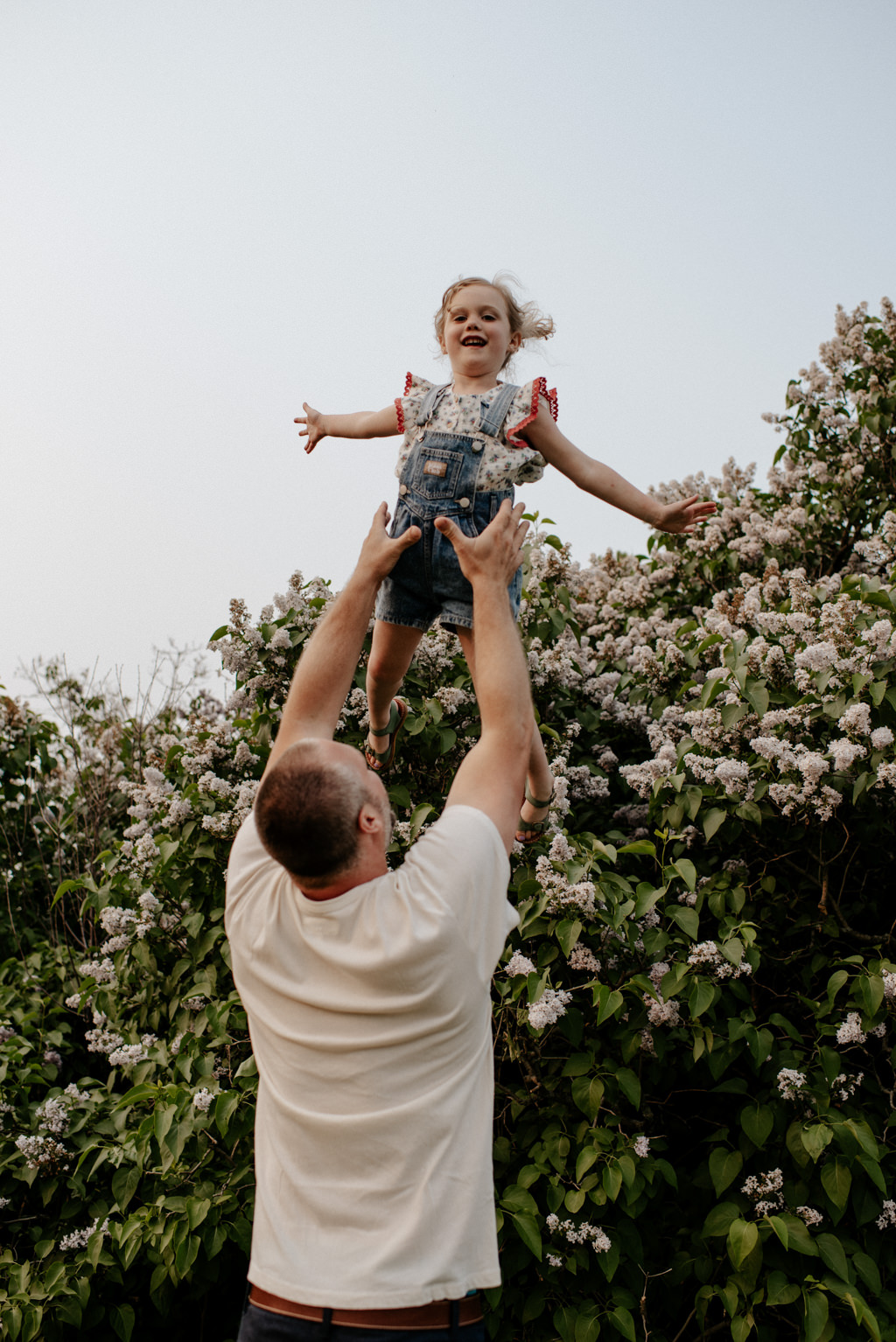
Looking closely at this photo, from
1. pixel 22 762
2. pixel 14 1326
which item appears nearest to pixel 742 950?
pixel 14 1326

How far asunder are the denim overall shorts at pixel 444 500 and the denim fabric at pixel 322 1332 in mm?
1707

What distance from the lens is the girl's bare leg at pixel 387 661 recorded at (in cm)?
322

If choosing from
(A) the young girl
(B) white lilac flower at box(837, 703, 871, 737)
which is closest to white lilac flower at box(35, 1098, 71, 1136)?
(A) the young girl

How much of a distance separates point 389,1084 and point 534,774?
152 centimetres

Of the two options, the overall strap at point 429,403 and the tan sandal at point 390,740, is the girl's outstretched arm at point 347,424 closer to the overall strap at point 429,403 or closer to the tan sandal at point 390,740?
the overall strap at point 429,403

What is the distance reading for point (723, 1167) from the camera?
3.76 m

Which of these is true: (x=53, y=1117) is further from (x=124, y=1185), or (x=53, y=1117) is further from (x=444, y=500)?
(x=444, y=500)

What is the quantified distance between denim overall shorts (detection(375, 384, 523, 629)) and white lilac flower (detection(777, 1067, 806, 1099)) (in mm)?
1994

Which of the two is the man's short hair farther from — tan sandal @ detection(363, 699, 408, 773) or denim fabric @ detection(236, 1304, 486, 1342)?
tan sandal @ detection(363, 699, 408, 773)

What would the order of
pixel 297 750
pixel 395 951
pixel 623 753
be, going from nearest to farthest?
pixel 395 951, pixel 297 750, pixel 623 753

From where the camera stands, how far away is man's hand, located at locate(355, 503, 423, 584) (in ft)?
8.95

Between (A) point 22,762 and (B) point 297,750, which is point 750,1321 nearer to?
(B) point 297,750

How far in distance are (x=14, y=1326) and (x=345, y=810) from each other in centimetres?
301

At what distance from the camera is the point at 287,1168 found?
6.91ft
